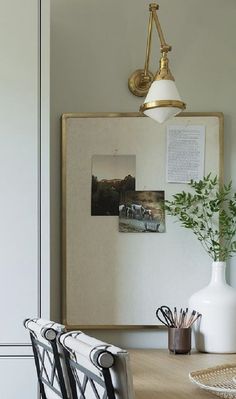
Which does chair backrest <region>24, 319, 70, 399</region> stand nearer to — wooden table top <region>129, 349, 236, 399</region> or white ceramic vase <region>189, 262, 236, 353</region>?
wooden table top <region>129, 349, 236, 399</region>

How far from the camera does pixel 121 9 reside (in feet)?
8.13

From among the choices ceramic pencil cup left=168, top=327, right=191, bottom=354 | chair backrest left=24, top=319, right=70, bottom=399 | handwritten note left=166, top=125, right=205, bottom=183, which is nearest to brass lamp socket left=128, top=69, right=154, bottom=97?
handwritten note left=166, top=125, right=205, bottom=183

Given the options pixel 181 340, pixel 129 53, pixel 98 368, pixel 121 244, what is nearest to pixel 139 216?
pixel 121 244

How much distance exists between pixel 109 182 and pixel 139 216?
0.59ft

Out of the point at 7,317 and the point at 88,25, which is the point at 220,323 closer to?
the point at 7,317

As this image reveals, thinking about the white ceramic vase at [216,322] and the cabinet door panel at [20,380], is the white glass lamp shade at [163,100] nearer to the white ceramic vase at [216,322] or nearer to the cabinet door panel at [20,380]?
the white ceramic vase at [216,322]

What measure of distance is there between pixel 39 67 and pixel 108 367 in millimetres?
1222

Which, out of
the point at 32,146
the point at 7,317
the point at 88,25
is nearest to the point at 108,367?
the point at 7,317

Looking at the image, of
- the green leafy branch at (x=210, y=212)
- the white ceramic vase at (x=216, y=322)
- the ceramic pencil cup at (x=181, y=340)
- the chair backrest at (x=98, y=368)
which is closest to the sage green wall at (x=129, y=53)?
the green leafy branch at (x=210, y=212)

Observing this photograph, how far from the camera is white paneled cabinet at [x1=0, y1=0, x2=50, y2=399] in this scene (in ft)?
6.77

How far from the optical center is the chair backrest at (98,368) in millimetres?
1207

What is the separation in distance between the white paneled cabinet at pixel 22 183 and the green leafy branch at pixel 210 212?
0.57 meters

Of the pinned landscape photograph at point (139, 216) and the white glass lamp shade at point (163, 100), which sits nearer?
the white glass lamp shade at point (163, 100)

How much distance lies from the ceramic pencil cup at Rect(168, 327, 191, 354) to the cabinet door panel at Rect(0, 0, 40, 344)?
0.51m
